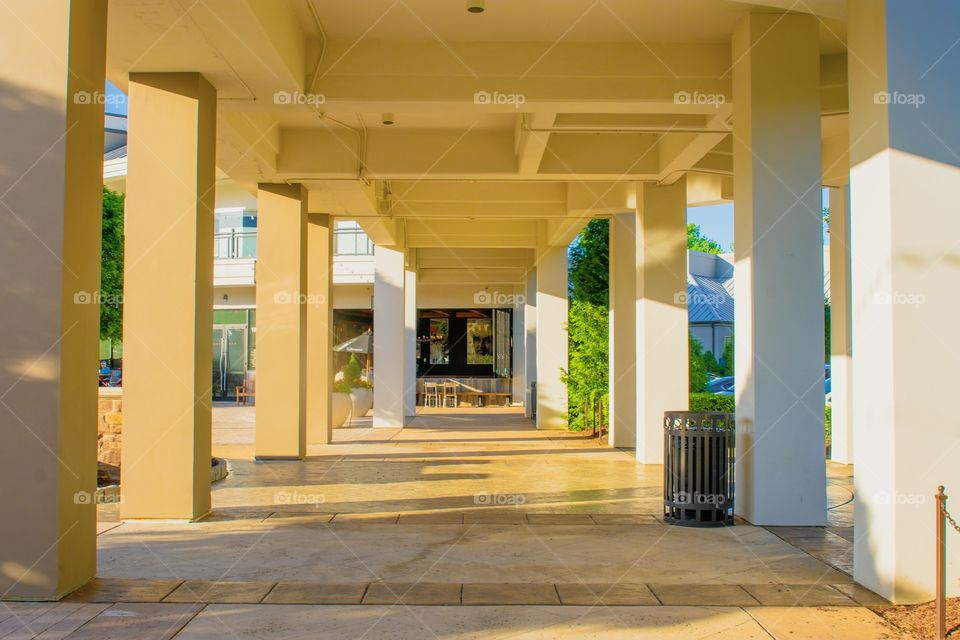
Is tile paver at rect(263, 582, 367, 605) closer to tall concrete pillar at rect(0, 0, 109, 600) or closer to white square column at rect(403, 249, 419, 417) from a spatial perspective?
tall concrete pillar at rect(0, 0, 109, 600)

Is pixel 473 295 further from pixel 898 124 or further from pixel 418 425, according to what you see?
pixel 898 124

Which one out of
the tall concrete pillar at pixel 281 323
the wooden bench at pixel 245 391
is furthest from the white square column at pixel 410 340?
the tall concrete pillar at pixel 281 323

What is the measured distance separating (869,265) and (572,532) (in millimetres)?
3347

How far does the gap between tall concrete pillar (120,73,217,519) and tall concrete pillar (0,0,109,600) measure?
7.01ft

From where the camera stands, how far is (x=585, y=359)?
57.2 ft

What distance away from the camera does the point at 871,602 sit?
5293 mm

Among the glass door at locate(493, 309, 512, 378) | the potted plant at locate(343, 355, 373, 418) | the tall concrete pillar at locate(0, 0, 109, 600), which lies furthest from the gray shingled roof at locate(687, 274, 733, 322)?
the tall concrete pillar at locate(0, 0, 109, 600)

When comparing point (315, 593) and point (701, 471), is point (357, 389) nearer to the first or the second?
point (701, 471)

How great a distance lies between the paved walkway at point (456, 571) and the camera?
483 cm

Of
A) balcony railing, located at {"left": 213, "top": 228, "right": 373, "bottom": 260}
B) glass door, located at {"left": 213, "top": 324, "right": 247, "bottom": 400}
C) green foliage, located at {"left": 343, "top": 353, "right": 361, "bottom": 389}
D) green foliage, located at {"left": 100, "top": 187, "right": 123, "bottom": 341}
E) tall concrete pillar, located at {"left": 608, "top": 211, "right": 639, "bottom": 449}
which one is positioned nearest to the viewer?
tall concrete pillar, located at {"left": 608, "top": 211, "right": 639, "bottom": 449}

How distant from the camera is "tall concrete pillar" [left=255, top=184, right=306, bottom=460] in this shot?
12.8 meters

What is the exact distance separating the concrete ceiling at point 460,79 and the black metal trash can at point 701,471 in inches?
128

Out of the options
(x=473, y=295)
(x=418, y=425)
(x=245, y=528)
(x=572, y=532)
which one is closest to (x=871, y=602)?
(x=572, y=532)

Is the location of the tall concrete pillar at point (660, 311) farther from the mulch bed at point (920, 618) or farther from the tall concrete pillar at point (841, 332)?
the mulch bed at point (920, 618)
